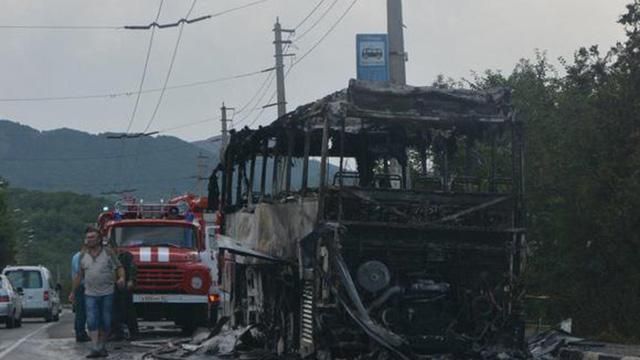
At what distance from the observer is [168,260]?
2281 cm

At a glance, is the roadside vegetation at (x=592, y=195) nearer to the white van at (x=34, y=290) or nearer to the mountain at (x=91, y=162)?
the white van at (x=34, y=290)

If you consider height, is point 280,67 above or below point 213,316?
above

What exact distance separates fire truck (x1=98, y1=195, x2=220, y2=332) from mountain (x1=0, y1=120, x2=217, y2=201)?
9233 centimetres

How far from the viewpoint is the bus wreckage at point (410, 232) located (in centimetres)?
1348

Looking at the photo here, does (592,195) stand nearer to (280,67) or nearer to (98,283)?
(98,283)

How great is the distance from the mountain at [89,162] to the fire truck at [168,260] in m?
92.3

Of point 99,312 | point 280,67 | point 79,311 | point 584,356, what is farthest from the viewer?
point 280,67

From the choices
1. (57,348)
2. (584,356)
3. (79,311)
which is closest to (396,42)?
(79,311)

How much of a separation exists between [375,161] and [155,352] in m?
4.31

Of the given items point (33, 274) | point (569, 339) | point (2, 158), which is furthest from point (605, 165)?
point (2, 158)

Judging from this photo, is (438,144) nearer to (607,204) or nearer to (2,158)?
(607,204)

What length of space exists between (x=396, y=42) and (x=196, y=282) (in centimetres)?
568

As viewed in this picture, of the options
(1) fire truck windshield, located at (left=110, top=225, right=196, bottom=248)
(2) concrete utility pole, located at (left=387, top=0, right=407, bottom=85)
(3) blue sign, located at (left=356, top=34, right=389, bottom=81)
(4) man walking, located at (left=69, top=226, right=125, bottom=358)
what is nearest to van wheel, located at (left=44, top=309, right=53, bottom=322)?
(1) fire truck windshield, located at (left=110, top=225, right=196, bottom=248)

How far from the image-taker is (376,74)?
72.3 ft
